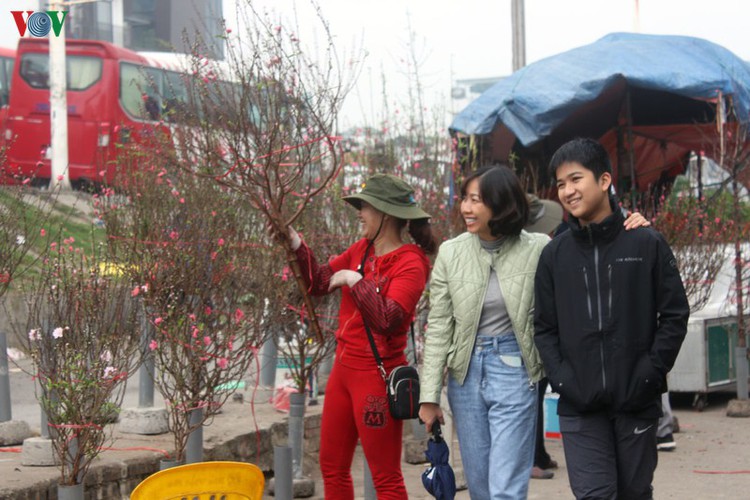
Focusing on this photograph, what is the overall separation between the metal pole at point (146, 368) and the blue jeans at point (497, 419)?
85.8 inches

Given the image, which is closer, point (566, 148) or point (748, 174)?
point (566, 148)

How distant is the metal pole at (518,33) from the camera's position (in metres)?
15.4

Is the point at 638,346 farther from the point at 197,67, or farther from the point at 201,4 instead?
the point at 201,4

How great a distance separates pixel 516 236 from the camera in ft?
15.2

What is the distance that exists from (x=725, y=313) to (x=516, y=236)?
6853mm

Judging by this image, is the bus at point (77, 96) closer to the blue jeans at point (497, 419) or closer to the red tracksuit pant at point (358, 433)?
the red tracksuit pant at point (358, 433)

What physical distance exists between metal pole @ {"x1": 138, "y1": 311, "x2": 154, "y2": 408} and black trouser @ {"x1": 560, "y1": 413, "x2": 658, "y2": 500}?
2721 mm

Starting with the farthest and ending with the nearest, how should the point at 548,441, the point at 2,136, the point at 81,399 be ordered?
the point at 548,441, the point at 2,136, the point at 81,399

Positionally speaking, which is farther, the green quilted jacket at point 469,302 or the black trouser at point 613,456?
the green quilted jacket at point 469,302

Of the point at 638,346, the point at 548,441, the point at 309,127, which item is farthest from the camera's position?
the point at 548,441

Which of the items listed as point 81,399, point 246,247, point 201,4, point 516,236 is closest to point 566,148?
point 516,236

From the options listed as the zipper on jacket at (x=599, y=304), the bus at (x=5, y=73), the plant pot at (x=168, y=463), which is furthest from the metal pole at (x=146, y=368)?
the bus at (x=5, y=73)

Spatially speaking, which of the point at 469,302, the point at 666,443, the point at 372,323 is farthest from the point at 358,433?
the point at 666,443

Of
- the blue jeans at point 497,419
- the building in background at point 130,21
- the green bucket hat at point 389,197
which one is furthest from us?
the building in background at point 130,21
